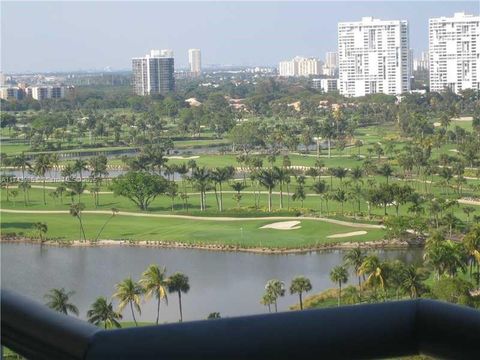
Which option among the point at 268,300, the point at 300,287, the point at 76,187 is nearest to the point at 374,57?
the point at 76,187

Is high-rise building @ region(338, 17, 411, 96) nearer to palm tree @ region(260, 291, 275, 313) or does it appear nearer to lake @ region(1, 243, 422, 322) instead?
lake @ region(1, 243, 422, 322)

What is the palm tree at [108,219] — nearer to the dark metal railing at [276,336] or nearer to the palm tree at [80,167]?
the palm tree at [80,167]

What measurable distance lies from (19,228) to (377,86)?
22.6m

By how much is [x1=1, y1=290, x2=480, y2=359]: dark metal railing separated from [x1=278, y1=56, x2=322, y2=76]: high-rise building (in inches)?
1806

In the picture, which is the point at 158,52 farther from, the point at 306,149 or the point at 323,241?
the point at 323,241

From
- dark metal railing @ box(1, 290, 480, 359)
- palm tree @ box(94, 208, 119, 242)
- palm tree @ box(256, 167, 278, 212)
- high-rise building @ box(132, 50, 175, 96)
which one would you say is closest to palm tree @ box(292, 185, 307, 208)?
palm tree @ box(256, 167, 278, 212)

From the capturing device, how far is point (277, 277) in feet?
22.9

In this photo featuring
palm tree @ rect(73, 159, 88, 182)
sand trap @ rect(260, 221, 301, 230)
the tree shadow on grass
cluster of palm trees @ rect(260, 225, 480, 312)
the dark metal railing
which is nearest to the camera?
the dark metal railing

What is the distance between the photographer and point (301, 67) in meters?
46.9

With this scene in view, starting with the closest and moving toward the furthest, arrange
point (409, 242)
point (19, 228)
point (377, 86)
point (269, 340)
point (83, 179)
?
point (269, 340) < point (409, 242) < point (19, 228) < point (83, 179) < point (377, 86)

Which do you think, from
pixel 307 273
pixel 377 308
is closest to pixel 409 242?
pixel 307 273

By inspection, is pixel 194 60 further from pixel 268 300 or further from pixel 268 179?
pixel 268 300

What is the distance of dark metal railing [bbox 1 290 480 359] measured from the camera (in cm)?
34

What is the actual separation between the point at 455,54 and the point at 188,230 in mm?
22274
